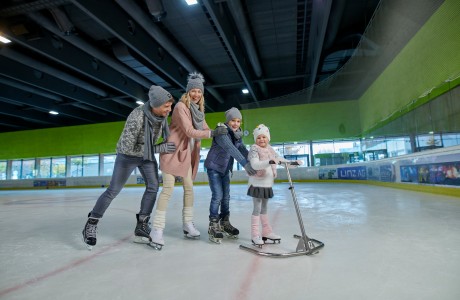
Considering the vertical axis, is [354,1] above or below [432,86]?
above

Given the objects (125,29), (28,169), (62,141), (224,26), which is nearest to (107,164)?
(62,141)

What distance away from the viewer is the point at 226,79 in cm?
1131

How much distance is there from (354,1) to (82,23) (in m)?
6.94

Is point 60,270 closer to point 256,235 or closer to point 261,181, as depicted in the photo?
point 256,235

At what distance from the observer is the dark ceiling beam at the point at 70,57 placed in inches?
258

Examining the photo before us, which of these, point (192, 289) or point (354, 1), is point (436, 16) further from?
point (192, 289)

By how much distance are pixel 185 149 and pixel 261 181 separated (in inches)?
24.3

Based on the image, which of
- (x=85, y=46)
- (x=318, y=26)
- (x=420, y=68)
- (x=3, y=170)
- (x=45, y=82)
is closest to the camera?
(x=420, y=68)

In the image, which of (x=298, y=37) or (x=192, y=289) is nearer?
(x=192, y=289)

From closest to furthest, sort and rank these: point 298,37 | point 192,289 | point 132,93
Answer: point 192,289 < point 298,37 < point 132,93

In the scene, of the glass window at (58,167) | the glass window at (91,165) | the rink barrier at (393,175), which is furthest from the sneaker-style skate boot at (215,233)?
the glass window at (58,167)

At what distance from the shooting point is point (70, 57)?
25.5 feet

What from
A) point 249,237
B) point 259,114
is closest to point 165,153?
point 249,237

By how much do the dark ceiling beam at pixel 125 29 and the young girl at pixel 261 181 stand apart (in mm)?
5068
